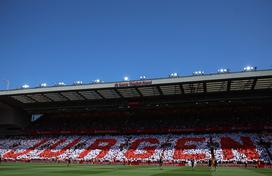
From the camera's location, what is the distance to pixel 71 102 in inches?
2901

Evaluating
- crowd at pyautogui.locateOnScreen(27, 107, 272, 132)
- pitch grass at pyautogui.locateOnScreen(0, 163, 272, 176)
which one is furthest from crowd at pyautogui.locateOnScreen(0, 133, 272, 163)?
pitch grass at pyautogui.locateOnScreen(0, 163, 272, 176)

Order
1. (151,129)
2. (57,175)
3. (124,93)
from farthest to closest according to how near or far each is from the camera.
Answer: (151,129)
(124,93)
(57,175)

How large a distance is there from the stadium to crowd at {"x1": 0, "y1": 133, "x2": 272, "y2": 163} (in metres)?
0.17

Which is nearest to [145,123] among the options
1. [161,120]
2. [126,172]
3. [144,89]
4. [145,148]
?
[161,120]

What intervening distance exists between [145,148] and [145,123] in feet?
42.9

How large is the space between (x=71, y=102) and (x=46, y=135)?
42.9 feet

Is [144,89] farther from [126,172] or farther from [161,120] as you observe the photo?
[126,172]

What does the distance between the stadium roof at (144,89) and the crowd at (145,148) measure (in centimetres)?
941

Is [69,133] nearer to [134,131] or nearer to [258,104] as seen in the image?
[134,131]

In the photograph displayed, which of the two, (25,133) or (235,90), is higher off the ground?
(235,90)

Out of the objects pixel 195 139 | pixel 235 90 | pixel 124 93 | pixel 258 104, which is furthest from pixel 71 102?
pixel 258 104

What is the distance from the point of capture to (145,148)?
6300cm

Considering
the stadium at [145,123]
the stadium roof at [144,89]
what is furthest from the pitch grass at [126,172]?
the stadium roof at [144,89]

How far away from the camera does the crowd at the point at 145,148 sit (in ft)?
181
